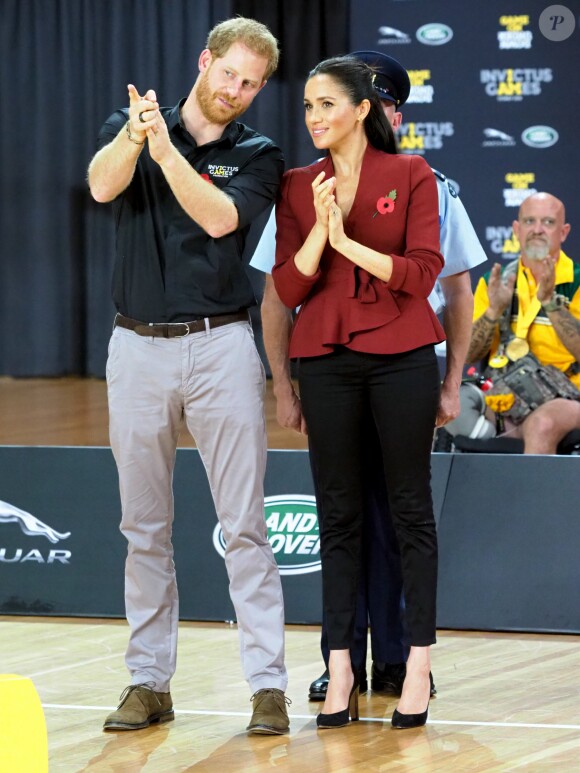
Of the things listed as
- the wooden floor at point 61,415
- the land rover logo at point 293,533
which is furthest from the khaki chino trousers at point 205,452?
the wooden floor at point 61,415

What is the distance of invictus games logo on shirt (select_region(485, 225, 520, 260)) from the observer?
9547 millimetres

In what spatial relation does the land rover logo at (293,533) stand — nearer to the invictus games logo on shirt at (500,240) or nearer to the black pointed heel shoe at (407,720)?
the black pointed heel shoe at (407,720)

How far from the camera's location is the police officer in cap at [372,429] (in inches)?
129

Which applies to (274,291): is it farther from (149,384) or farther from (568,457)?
(568,457)

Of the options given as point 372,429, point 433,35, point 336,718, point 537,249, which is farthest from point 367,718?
point 433,35

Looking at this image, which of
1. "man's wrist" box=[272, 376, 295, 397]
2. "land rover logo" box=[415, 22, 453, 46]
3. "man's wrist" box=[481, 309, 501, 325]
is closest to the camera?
"man's wrist" box=[272, 376, 295, 397]

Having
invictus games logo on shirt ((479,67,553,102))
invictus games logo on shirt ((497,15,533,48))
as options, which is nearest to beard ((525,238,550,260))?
invictus games logo on shirt ((479,67,553,102))

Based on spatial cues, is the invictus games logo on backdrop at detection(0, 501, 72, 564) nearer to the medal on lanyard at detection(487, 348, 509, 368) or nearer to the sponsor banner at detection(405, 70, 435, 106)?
the medal on lanyard at detection(487, 348, 509, 368)

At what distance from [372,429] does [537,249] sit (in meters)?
2.07

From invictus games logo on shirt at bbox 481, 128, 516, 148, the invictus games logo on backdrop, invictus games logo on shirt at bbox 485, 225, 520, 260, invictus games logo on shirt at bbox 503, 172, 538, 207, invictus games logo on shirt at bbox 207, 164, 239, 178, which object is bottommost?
the invictus games logo on backdrop

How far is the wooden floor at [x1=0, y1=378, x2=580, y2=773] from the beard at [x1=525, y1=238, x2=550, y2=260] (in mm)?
1577

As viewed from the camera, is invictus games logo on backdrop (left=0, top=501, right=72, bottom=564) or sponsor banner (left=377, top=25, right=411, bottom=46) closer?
invictus games logo on backdrop (left=0, top=501, right=72, bottom=564)

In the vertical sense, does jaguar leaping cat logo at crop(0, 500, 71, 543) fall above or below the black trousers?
below

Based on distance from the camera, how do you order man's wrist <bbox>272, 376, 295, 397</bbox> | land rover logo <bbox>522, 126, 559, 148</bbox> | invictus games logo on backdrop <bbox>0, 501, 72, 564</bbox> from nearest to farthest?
man's wrist <bbox>272, 376, 295, 397</bbox> → invictus games logo on backdrop <bbox>0, 501, 72, 564</bbox> → land rover logo <bbox>522, 126, 559, 148</bbox>
